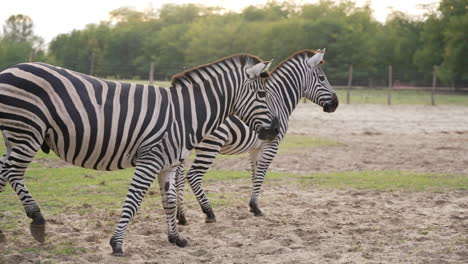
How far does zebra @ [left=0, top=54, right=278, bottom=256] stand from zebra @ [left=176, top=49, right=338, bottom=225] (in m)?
1.22

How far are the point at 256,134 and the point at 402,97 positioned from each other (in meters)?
31.8

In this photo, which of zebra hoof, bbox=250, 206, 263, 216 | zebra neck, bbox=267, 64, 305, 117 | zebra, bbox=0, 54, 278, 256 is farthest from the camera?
zebra neck, bbox=267, 64, 305, 117

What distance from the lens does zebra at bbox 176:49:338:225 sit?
7398 millimetres

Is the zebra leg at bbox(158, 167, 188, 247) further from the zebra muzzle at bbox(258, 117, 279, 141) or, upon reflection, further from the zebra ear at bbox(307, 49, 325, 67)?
the zebra ear at bbox(307, 49, 325, 67)

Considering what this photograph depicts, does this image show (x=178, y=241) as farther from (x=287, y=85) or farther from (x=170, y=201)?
Answer: (x=287, y=85)

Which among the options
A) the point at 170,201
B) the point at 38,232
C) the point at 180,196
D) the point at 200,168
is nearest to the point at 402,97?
the point at 200,168

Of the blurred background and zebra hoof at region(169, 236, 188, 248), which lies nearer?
zebra hoof at region(169, 236, 188, 248)

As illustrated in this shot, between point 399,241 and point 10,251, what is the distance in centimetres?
404

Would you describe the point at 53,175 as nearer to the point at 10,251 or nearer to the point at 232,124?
the point at 232,124

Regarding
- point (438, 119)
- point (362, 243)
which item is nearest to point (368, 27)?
point (438, 119)

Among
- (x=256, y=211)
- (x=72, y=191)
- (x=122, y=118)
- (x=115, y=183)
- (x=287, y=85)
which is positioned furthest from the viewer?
(x=115, y=183)

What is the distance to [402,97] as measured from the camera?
37594 mm

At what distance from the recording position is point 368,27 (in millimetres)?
78500

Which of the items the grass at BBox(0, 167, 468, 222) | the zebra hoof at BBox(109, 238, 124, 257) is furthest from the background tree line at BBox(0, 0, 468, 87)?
the zebra hoof at BBox(109, 238, 124, 257)
